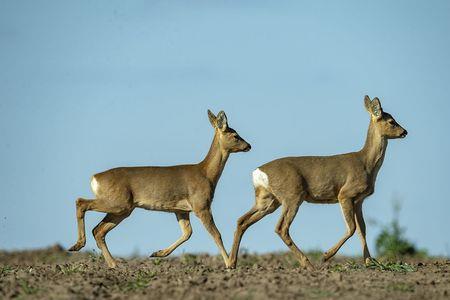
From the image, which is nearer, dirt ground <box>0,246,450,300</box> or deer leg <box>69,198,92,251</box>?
dirt ground <box>0,246,450,300</box>

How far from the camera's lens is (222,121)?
18.2 meters

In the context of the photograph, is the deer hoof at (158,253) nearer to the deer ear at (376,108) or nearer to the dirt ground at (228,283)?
the dirt ground at (228,283)

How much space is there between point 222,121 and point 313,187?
2161 millimetres

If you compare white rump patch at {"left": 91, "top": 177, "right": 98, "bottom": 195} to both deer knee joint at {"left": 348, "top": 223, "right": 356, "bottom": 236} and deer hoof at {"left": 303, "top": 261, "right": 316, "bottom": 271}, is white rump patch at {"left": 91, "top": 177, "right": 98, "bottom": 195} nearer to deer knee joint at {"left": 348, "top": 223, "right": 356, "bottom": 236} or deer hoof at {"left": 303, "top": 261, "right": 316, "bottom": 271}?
deer hoof at {"left": 303, "top": 261, "right": 316, "bottom": 271}

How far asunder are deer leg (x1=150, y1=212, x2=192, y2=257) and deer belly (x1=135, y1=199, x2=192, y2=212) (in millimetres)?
344

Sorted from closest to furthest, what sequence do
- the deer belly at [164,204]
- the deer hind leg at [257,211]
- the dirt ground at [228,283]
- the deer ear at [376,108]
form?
the dirt ground at [228,283]
the deer hind leg at [257,211]
the deer belly at [164,204]
the deer ear at [376,108]

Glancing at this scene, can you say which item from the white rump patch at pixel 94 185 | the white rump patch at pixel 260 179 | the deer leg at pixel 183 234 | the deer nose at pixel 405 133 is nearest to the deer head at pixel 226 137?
the white rump patch at pixel 260 179

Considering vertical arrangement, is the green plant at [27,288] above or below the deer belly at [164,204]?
below

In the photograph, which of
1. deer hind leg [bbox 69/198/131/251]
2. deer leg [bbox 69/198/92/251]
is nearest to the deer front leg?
deer hind leg [bbox 69/198/131/251]

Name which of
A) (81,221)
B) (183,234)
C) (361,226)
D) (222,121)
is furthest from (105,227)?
(361,226)

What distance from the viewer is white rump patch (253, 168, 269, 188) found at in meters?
16.8

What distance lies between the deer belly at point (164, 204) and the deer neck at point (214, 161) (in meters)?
0.61

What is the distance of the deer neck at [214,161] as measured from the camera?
17.8 m

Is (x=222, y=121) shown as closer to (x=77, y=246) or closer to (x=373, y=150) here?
(x=373, y=150)
